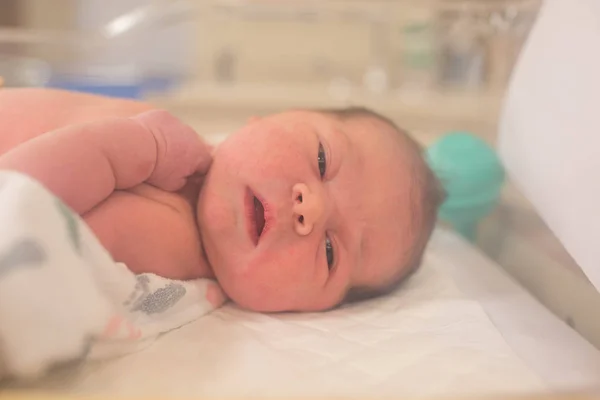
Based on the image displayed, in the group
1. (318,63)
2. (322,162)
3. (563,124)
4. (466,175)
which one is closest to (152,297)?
(322,162)

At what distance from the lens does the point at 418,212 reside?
0.85m

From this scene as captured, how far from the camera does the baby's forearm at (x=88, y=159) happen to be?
1.99 feet

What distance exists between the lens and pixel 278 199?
Answer: 2.52 feet

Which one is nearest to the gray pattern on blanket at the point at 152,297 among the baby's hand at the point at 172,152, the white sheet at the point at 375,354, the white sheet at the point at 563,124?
the white sheet at the point at 375,354

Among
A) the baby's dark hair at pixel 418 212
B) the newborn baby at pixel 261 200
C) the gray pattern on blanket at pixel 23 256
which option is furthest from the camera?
the baby's dark hair at pixel 418 212

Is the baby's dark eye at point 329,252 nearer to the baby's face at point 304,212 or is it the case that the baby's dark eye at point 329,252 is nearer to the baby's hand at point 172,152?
the baby's face at point 304,212

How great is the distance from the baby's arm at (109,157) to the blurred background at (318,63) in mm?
441

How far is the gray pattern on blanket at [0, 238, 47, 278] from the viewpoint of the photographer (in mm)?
476

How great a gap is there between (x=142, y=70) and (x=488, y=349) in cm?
154

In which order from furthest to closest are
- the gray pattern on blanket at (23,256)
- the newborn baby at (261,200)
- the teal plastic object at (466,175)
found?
the teal plastic object at (466,175) → the newborn baby at (261,200) → the gray pattern on blanket at (23,256)

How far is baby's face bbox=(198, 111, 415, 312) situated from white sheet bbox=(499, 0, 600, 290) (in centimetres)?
17

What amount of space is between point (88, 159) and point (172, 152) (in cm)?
15

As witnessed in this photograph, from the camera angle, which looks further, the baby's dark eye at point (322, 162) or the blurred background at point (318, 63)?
the blurred background at point (318, 63)

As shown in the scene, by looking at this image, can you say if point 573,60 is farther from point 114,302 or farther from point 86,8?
point 86,8
